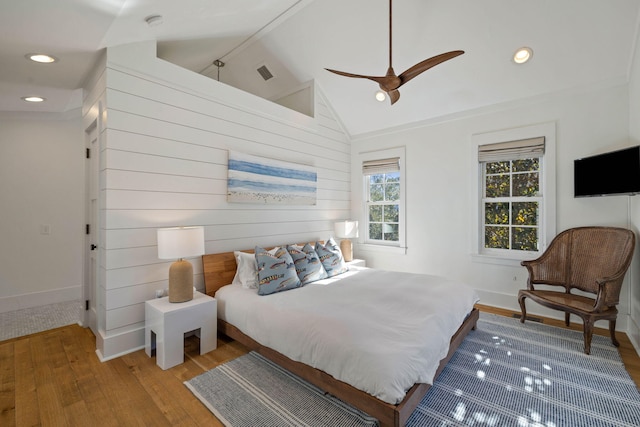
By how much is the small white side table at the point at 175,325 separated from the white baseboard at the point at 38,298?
2399 mm

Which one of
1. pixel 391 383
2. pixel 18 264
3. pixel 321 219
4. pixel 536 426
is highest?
pixel 321 219

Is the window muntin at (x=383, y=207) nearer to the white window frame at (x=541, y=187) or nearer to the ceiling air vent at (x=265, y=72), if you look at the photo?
the white window frame at (x=541, y=187)

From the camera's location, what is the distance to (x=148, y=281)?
2773 millimetres

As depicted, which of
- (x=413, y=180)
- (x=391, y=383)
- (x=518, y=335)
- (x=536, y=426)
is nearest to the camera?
(x=391, y=383)

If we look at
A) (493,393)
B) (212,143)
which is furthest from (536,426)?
(212,143)

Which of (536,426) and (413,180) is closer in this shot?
(536,426)

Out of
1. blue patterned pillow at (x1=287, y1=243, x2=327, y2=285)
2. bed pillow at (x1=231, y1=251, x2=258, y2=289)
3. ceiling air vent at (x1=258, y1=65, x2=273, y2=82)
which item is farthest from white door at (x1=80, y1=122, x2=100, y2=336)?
ceiling air vent at (x1=258, y1=65, x2=273, y2=82)

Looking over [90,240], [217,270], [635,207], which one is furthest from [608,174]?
[90,240]

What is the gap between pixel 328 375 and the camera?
6.17 ft

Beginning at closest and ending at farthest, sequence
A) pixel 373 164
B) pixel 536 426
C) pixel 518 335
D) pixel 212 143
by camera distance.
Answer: pixel 536 426 → pixel 518 335 → pixel 212 143 → pixel 373 164

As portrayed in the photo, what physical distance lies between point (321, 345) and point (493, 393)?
4.29ft

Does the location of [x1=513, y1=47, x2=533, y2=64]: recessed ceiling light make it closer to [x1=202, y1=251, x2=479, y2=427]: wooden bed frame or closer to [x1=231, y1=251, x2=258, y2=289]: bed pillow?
[x1=202, y1=251, x2=479, y2=427]: wooden bed frame

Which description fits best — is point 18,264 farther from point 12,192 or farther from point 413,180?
point 413,180

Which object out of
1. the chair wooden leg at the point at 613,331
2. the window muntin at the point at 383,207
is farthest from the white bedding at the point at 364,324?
the window muntin at the point at 383,207
